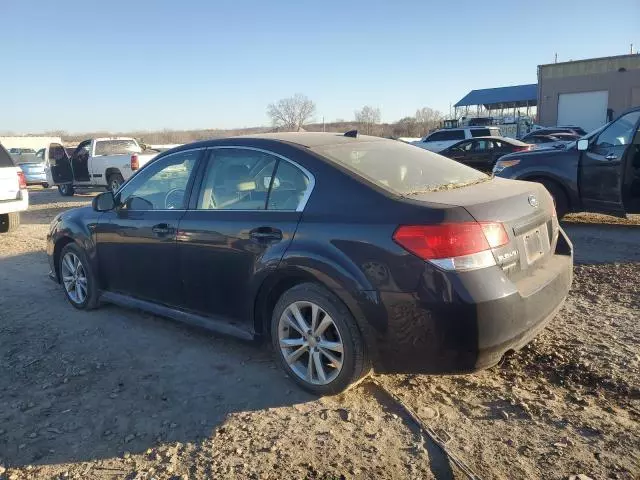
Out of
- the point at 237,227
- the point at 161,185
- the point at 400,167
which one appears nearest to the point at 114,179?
the point at 161,185

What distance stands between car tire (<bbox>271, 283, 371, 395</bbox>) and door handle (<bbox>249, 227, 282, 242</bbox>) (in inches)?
13.9

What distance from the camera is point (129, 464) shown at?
2811mm

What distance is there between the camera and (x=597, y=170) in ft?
24.5

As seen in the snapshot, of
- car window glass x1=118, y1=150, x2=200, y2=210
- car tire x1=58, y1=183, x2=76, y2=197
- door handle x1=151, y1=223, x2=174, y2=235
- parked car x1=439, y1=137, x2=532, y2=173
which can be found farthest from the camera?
car tire x1=58, y1=183, x2=76, y2=197

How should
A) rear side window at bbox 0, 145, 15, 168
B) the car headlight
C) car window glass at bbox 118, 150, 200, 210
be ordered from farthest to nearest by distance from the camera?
rear side window at bbox 0, 145, 15, 168, the car headlight, car window glass at bbox 118, 150, 200, 210

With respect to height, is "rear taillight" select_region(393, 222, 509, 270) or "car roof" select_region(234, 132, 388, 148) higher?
"car roof" select_region(234, 132, 388, 148)

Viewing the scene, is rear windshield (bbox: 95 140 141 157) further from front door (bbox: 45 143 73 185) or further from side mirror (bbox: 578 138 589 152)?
side mirror (bbox: 578 138 589 152)

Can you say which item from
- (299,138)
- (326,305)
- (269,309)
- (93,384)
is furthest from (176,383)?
(299,138)

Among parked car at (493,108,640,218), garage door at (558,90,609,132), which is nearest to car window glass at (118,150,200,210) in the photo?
parked car at (493,108,640,218)

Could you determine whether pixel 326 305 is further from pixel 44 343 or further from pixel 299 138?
pixel 44 343

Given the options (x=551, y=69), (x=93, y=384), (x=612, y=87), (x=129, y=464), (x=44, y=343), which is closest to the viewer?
(x=129, y=464)

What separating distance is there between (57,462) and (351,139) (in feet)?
9.22

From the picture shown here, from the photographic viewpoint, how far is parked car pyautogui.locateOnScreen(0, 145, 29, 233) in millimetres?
9406

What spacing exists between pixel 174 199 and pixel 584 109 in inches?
1711
